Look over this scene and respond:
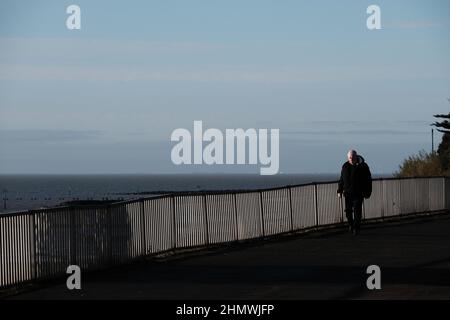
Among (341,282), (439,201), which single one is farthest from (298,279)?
(439,201)

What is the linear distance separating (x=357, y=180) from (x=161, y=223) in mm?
5784

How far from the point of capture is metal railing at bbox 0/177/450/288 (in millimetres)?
17922

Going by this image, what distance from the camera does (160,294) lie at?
16359mm

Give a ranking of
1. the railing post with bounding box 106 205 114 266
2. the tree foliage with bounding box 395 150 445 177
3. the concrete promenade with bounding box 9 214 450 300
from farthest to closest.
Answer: the tree foliage with bounding box 395 150 445 177 → the railing post with bounding box 106 205 114 266 → the concrete promenade with bounding box 9 214 450 300

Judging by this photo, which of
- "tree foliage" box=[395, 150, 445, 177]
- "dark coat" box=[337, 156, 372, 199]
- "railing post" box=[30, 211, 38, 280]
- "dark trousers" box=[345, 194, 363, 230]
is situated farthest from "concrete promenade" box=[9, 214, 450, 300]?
"tree foliage" box=[395, 150, 445, 177]

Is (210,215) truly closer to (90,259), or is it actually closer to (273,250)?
(273,250)

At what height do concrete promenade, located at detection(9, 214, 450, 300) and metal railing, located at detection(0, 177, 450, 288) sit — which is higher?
metal railing, located at detection(0, 177, 450, 288)

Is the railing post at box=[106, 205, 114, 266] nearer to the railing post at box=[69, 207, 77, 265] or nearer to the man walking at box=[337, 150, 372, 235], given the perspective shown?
the railing post at box=[69, 207, 77, 265]

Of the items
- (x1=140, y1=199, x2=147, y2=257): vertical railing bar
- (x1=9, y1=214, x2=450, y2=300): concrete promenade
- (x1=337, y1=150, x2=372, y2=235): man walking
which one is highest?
(x1=337, y1=150, x2=372, y2=235): man walking

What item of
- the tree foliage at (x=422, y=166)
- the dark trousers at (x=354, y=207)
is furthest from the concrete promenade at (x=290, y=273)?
the tree foliage at (x=422, y=166)

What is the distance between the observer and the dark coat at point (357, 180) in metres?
26.6

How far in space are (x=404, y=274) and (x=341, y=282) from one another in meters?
1.54

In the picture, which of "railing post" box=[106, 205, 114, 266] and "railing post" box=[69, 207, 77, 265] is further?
"railing post" box=[106, 205, 114, 266]

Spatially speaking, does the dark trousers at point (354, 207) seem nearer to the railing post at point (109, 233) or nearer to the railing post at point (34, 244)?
Answer: the railing post at point (109, 233)
